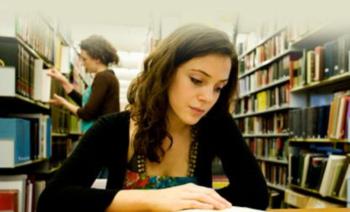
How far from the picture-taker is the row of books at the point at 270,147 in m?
4.33

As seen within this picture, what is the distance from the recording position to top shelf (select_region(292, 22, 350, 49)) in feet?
10.3

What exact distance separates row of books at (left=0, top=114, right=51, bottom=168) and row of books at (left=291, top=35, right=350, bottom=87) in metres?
2.04

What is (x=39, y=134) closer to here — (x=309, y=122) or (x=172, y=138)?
(x=172, y=138)

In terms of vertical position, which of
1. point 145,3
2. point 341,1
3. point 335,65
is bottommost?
point 335,65

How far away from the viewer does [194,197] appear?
81cm

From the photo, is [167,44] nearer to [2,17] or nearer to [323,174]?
[2,17]

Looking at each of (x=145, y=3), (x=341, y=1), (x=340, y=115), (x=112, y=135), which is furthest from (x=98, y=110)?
(x=145, y=3)

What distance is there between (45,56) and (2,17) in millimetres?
1021

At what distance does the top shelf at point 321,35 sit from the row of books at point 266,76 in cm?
28

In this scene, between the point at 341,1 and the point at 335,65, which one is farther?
the point at 341,1

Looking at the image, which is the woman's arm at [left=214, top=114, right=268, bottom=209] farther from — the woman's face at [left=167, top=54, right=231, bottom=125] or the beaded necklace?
the woman's face at [left=167, top=54, right=231, bottom=125]

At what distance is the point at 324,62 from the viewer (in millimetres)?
3100

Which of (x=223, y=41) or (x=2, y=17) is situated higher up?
(x=2, y=17)

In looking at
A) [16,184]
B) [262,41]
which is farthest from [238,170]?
[262,41]
